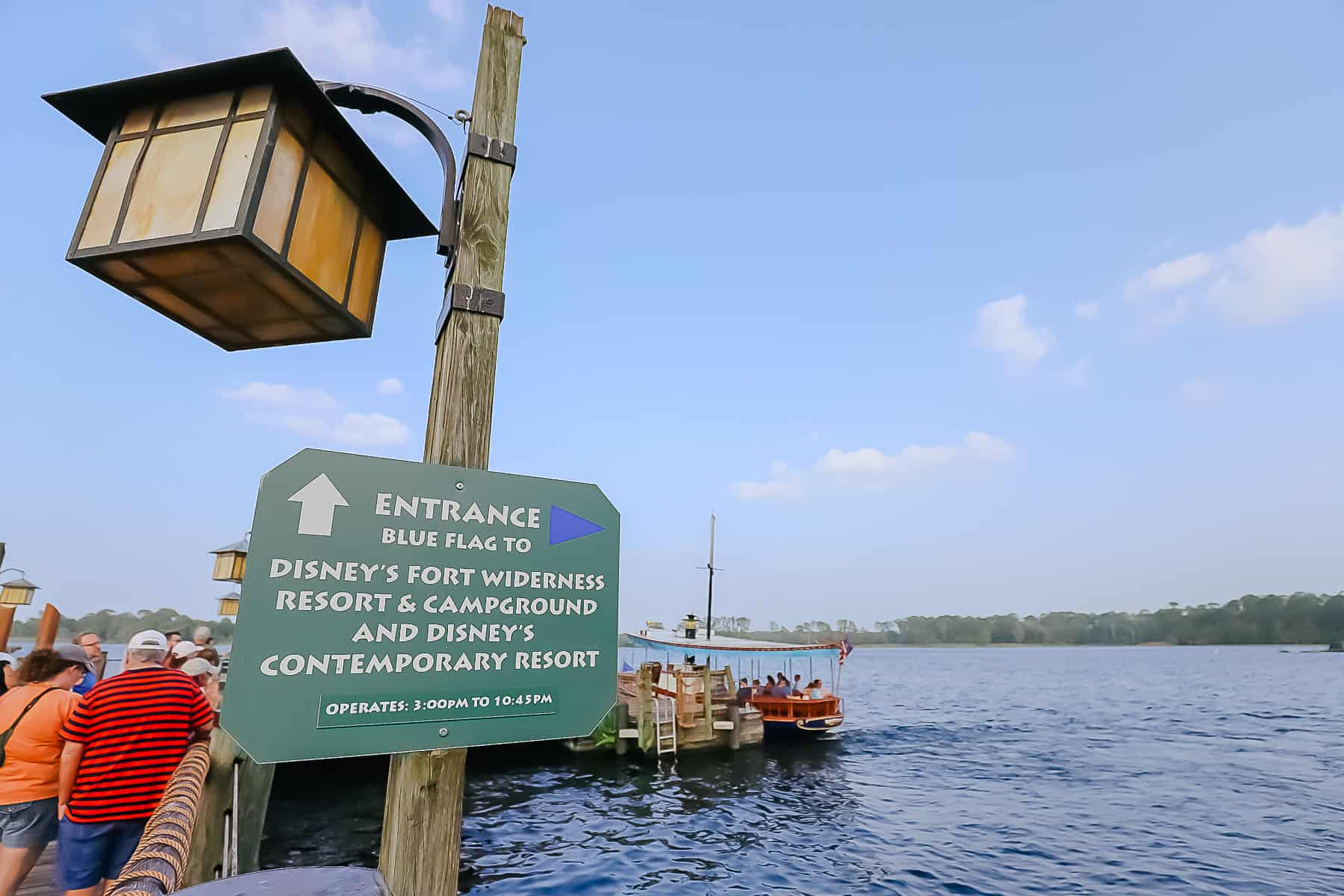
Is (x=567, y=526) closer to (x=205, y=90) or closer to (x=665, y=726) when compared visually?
(x=205, y=90)

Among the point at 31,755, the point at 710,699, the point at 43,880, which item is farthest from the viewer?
the point at 710,699

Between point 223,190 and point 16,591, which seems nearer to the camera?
point 223,190

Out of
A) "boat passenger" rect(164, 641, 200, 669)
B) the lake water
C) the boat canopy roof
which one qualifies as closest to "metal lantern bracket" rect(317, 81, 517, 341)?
"boat passenger" rect(164, 641, 200, 669)

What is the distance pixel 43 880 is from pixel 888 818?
14917 millimetres

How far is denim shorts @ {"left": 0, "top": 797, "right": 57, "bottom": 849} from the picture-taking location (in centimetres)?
432

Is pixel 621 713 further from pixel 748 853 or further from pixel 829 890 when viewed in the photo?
pixel 829 890

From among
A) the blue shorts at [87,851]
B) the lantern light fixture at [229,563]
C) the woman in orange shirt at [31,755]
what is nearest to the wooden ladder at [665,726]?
the lantern light fixture at [229,563]

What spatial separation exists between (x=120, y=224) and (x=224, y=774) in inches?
134

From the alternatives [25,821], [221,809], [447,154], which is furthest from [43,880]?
[447,154]

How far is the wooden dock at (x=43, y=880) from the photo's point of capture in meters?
5.19

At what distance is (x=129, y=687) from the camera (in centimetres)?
410

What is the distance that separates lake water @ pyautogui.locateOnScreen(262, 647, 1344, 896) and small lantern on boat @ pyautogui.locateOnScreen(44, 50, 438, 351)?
1034 cm

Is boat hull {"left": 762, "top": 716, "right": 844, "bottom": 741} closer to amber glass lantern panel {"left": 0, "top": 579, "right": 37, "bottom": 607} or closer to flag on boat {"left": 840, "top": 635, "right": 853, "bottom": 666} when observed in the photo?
flag on boat {"left": 840, "top": 635, "right": 853, "bottom": 666}

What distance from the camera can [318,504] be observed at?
1851 millimetres
